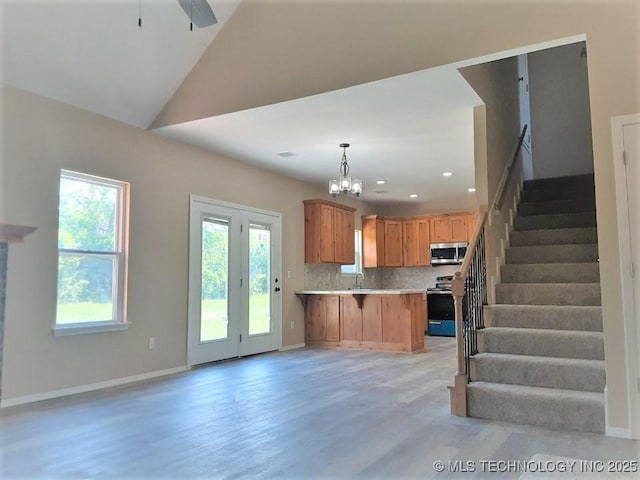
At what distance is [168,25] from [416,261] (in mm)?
7242

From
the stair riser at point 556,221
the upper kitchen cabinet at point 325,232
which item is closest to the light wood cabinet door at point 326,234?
the upper kitchen cabinet at point 325,232

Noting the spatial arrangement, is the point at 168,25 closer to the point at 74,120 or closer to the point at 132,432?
the point at 74,120

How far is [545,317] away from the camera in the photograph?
424 cm

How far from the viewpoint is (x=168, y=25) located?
4.55m

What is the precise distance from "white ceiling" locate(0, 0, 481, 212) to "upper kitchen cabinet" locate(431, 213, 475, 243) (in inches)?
140

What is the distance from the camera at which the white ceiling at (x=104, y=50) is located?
157 inches

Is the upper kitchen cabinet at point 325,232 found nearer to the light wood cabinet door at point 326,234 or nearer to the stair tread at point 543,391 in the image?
the light wood cabinet door at point 326,234

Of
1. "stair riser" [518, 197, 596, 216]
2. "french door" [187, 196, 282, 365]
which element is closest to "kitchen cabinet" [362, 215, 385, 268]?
"french door" [187, 196, 282, 365]

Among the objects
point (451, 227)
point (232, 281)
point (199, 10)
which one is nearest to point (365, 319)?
point (232, 281)

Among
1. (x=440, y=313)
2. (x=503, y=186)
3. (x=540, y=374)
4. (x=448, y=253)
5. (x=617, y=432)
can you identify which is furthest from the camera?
(x=448, y=253)

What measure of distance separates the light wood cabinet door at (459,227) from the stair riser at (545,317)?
5.58 m

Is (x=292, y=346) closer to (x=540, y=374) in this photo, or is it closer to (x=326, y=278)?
(x=326, y=278)

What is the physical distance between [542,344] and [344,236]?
5.17m

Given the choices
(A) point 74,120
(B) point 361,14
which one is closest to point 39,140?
(A) point 74,120
